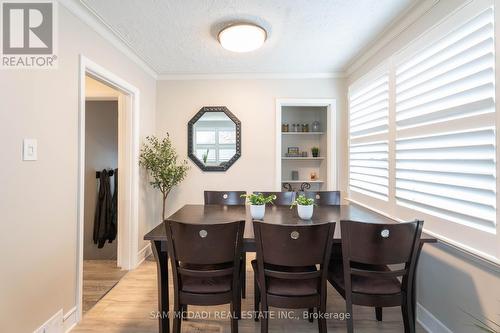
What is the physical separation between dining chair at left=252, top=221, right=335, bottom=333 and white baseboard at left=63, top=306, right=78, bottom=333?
4.89 ft

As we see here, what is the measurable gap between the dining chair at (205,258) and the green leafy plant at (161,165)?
68.0 inches

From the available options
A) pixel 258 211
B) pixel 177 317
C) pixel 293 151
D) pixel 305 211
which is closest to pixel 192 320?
pixel 177 317

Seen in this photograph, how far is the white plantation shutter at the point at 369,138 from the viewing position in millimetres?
2430

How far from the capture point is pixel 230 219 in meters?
1.93

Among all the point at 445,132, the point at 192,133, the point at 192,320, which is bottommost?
the point at 192,320

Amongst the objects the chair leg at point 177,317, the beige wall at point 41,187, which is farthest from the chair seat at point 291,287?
the beige wall at point 41,187

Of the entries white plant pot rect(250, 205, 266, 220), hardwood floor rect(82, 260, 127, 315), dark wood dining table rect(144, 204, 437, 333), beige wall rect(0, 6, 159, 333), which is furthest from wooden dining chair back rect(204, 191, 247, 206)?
hardwood floor rect(82, 260, 127, 315)

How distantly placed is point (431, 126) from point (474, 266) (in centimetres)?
93

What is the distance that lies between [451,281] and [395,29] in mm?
2094

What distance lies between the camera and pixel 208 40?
2492 millimetres

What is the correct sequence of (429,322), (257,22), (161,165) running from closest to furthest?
(429,322)
(257,22)
(161,165)

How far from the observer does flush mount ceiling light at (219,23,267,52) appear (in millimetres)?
2131

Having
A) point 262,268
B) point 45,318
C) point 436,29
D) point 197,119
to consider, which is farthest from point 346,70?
point 45,318

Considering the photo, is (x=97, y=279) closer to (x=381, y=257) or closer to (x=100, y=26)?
(x=100, y=26)
